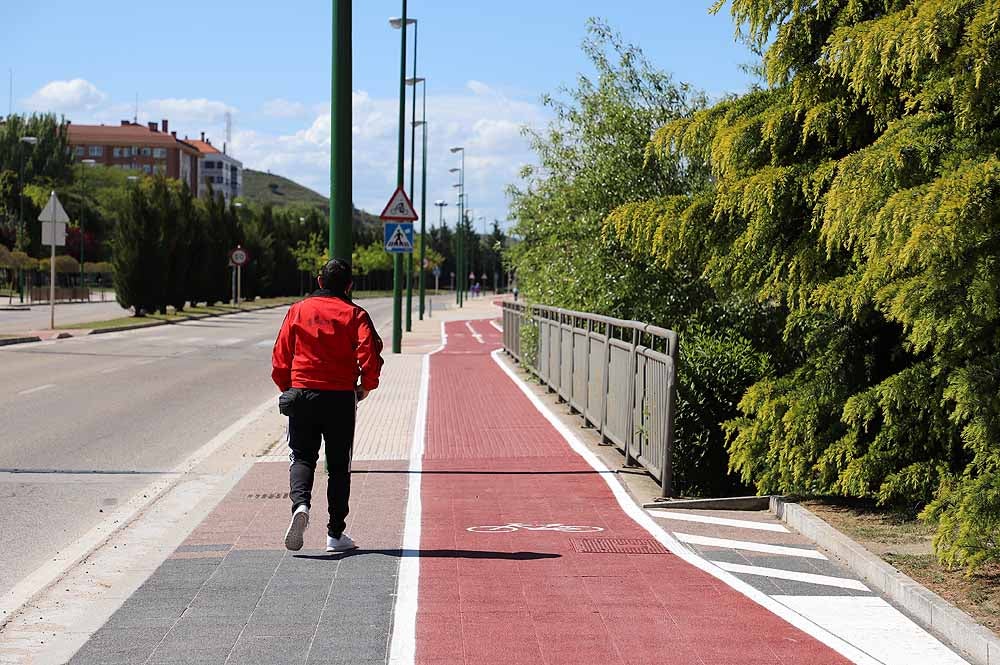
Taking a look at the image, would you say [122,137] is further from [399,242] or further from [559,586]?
[559,586]

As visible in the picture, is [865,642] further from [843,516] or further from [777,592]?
[843,516]

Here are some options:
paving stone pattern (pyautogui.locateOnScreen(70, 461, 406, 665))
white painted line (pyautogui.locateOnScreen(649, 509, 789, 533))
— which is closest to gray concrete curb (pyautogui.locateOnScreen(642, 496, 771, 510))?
white painted line (pyautogui.locateOnScreen(649, 509, 789, 533))

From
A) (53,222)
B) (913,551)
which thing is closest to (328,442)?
(913,551)

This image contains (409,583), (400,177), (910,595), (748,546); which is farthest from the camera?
(400,177)

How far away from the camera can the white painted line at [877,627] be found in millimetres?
5691

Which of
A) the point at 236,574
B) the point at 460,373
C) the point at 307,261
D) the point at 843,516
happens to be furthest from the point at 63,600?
the point at 307,261

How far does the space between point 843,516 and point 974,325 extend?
2.14 meters

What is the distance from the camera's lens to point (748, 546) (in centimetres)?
813

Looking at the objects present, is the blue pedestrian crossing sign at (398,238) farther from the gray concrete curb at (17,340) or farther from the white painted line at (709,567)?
the white painted line at (709,567)

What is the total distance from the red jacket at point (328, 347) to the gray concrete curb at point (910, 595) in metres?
2.98

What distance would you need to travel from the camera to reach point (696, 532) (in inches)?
338

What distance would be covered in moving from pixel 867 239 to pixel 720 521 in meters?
2.54

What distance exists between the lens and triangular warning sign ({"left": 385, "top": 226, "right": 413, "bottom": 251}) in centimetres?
2423

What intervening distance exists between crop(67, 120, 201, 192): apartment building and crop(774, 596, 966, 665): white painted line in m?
183
